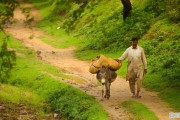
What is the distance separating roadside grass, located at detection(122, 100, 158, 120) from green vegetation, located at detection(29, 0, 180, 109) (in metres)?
1.27

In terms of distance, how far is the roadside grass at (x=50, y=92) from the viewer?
1627 centimetres

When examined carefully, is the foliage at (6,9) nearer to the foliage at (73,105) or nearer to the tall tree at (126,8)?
the foliage at (73,105)

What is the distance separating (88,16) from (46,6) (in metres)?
13.9

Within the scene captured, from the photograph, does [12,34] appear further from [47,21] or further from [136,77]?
[136,77]

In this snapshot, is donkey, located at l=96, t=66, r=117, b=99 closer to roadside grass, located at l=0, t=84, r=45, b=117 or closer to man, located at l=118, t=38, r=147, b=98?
man, located at l=118, t=38, r=147, b=98

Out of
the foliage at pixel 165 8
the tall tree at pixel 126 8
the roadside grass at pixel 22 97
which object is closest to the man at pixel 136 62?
the roadside grass at pixel 22 97

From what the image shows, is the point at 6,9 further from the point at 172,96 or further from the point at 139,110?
the point at 172,96

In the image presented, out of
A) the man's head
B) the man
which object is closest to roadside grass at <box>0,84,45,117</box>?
the man

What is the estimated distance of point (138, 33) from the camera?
27.7 meters

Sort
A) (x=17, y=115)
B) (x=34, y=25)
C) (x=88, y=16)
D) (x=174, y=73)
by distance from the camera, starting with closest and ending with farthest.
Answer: (x=17, y=115), (x=174, y=73), (x=88, y=16), (x=34, y=25)

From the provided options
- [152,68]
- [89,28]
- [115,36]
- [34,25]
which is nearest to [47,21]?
[34,25]

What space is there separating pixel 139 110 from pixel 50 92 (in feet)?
19.6

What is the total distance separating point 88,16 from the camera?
3678 centimetres

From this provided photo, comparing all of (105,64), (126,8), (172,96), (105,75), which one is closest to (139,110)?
(105,75)
